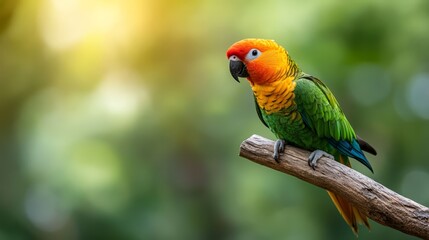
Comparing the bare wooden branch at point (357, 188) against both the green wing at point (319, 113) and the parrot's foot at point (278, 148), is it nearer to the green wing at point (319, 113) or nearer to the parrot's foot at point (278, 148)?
the parrot's foot at point (278, 148)

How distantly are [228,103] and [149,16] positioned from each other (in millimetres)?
883

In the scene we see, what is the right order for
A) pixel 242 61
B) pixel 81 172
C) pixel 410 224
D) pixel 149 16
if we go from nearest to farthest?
1. pixel 410 224
2. pixel 242 61
3. pixel 81 172
4. pixel 149 16

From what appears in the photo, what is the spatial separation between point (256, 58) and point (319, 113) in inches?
12.8

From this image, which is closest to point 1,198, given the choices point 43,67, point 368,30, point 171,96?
point 43,67

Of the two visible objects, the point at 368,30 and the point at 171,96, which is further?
the point at 171,96

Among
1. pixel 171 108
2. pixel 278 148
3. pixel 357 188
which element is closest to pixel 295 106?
pixel 278 148

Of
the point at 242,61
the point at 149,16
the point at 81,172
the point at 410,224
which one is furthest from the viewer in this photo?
the point at 149,16

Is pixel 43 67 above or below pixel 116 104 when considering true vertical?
above

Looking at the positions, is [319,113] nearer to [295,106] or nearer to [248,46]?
[295,106]

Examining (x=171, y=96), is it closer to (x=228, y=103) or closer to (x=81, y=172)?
(x=228, y=103)

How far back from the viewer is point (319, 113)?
228 cm

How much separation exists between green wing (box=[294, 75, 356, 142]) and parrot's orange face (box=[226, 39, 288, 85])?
0.41 feet

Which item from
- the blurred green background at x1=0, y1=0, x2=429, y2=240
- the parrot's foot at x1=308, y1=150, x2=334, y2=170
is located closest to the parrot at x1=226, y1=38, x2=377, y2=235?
the parrot's foot at x1=308, y1=150, x2=334, y2=170

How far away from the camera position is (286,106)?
7.47 ft
